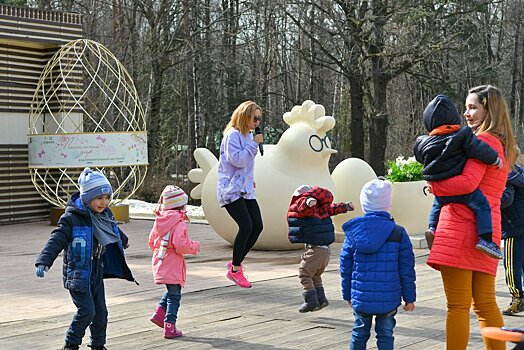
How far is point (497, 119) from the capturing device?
6066 mm

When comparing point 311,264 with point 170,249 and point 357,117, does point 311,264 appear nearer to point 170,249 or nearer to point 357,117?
point 170,249

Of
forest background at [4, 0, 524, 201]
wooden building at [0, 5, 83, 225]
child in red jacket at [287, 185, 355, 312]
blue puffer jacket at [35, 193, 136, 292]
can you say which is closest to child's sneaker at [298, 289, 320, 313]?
child in red jacket at [287, 185, 355, 312]

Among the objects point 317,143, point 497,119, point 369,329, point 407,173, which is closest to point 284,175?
point 317,143

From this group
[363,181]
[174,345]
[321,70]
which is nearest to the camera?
[174,345]

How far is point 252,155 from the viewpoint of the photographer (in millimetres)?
9398

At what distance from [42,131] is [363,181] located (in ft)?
23.3

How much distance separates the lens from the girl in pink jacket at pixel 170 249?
733cm

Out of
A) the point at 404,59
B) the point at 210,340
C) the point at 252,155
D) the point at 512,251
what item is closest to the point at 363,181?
the point at 252,155

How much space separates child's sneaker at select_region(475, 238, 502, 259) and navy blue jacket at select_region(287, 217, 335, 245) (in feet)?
8.19

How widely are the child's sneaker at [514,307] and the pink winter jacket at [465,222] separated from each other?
7.52 feet

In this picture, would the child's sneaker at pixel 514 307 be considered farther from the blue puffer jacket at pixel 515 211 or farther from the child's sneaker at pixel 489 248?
the child's sneaker at pixel 489 248

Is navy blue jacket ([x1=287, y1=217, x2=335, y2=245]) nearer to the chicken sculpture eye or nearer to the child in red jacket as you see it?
the child in red jacket

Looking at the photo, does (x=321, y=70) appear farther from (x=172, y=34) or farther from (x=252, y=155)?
(x=252, y=155)

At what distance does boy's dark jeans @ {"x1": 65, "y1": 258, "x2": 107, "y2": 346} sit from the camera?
634 cm
